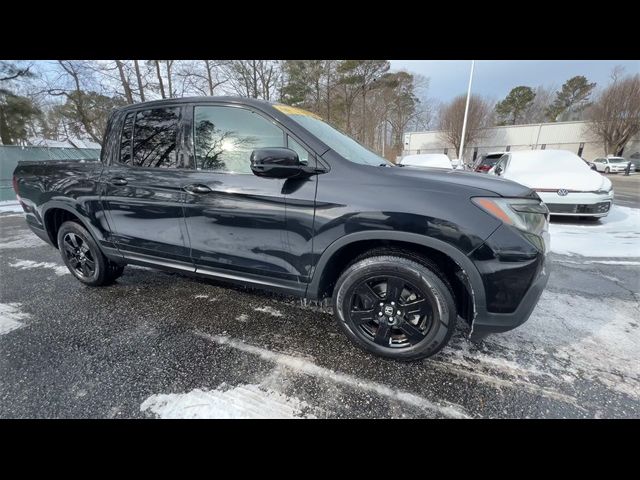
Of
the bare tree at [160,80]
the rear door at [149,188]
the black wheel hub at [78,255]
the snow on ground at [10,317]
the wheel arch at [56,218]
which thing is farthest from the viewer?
the bare tree at [160,80]

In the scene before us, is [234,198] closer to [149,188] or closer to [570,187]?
[149,188]

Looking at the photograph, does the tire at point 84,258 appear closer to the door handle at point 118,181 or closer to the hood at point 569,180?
the door handle at point 118,181

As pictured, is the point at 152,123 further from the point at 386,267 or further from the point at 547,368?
the point at 547,368

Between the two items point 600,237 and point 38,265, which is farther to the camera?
point 600,237

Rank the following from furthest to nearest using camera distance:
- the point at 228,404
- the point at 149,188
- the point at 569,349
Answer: the point at 149,188 < the point at 569,349 < the point at 228,404

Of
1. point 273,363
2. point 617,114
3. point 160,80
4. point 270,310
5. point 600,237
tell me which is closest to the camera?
point 273,363

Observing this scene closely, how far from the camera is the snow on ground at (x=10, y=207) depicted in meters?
8.79

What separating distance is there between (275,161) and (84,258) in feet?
9.31

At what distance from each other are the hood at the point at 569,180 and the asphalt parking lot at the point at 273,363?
3578mm

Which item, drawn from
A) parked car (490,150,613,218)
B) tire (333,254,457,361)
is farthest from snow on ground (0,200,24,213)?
parked car (490,150,613,218)

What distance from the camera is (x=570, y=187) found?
19.1 feet

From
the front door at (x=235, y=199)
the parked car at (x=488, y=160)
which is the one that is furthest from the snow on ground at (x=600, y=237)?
the parked car at (x=488, y=160)

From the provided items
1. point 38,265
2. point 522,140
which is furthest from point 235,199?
point 522,140

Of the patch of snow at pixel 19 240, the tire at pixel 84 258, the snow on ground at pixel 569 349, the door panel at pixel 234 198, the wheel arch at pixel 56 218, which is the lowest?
the patch of snow at pixel 19 240
